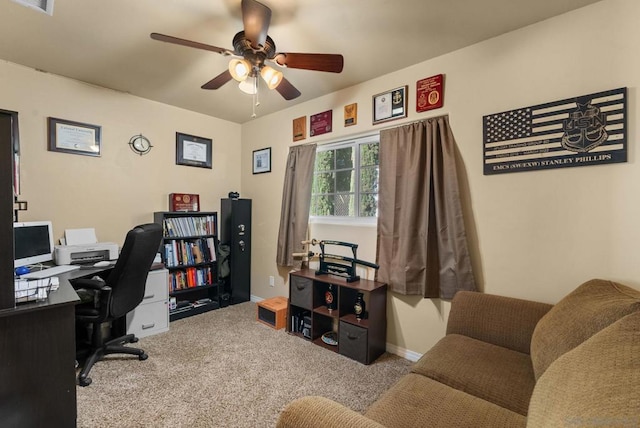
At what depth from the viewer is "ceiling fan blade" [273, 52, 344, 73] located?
6.03 feet

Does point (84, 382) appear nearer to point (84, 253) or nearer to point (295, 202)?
point (84, 253)

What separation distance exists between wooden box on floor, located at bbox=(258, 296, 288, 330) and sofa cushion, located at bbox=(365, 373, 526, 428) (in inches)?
75.7

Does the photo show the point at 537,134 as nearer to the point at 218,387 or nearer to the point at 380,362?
the point at 380,362

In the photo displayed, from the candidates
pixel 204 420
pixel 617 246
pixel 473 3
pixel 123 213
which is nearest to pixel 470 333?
pixel 617 246

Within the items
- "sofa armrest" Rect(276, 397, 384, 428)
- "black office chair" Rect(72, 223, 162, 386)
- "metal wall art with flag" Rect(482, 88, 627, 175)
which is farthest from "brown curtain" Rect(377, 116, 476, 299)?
"black office chair" Rect(72, 223, 162, 386)

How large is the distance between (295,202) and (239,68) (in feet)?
5.63

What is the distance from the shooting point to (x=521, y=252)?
2.01 meters

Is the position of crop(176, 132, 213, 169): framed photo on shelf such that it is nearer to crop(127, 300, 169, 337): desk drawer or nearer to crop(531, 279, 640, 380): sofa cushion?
crop(127, 300, 169, 337): desk drawer

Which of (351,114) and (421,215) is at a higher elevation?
(351,114)

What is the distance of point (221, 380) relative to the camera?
2133mm

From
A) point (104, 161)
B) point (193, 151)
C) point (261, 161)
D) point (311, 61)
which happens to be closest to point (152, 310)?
point (104, 161)

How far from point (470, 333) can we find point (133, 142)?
12.3ft

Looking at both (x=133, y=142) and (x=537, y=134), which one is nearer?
(x=537, y=134)

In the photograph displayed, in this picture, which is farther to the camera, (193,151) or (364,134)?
(193,151)
